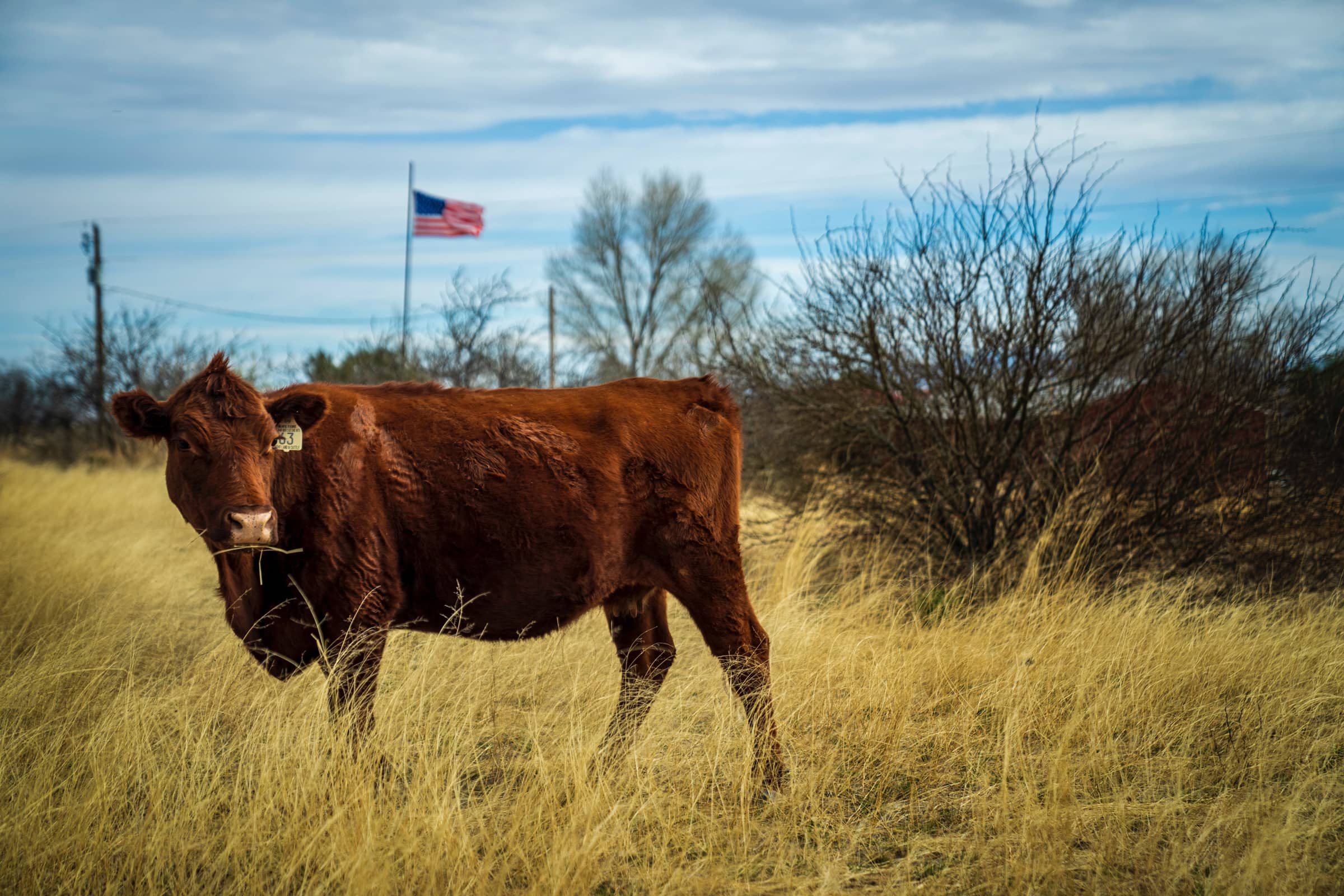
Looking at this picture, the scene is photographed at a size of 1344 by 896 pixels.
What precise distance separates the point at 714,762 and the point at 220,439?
8.09 feet

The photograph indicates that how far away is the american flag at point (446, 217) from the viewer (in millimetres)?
20328

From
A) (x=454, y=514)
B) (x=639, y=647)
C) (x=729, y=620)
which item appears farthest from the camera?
(x=639, y=647)

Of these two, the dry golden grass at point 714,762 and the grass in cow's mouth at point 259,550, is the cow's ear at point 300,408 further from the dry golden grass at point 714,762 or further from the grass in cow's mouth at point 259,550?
the dry golden grass at point 714,762

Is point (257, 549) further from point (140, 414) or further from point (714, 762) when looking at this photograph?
point (714, 762)

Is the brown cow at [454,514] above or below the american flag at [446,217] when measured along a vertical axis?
below

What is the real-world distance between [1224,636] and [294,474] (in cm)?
539

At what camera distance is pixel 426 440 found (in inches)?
168

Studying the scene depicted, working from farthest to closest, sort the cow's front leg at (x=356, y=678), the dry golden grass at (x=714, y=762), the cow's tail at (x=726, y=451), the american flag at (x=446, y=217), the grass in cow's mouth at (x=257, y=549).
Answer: the american flag at (x=446, y=217)
the cow's tail at (x=726, y=451)
the cow's front leg at (x=356, y=678)
the grass in cow's mouth at (x=257, y=549)
the dry golden grass at (x=714, y=762)

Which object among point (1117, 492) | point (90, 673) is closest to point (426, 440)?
point (90, 673)

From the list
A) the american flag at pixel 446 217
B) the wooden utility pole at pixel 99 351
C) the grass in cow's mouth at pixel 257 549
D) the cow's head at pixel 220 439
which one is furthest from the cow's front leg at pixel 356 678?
the wooden utility pole at pixel 99 351

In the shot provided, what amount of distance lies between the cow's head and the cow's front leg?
552 millimetres

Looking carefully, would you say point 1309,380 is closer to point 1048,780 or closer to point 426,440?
point 1048,780

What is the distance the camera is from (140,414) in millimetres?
3953

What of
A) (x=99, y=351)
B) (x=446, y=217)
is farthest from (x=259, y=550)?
(x=99, y=351)
